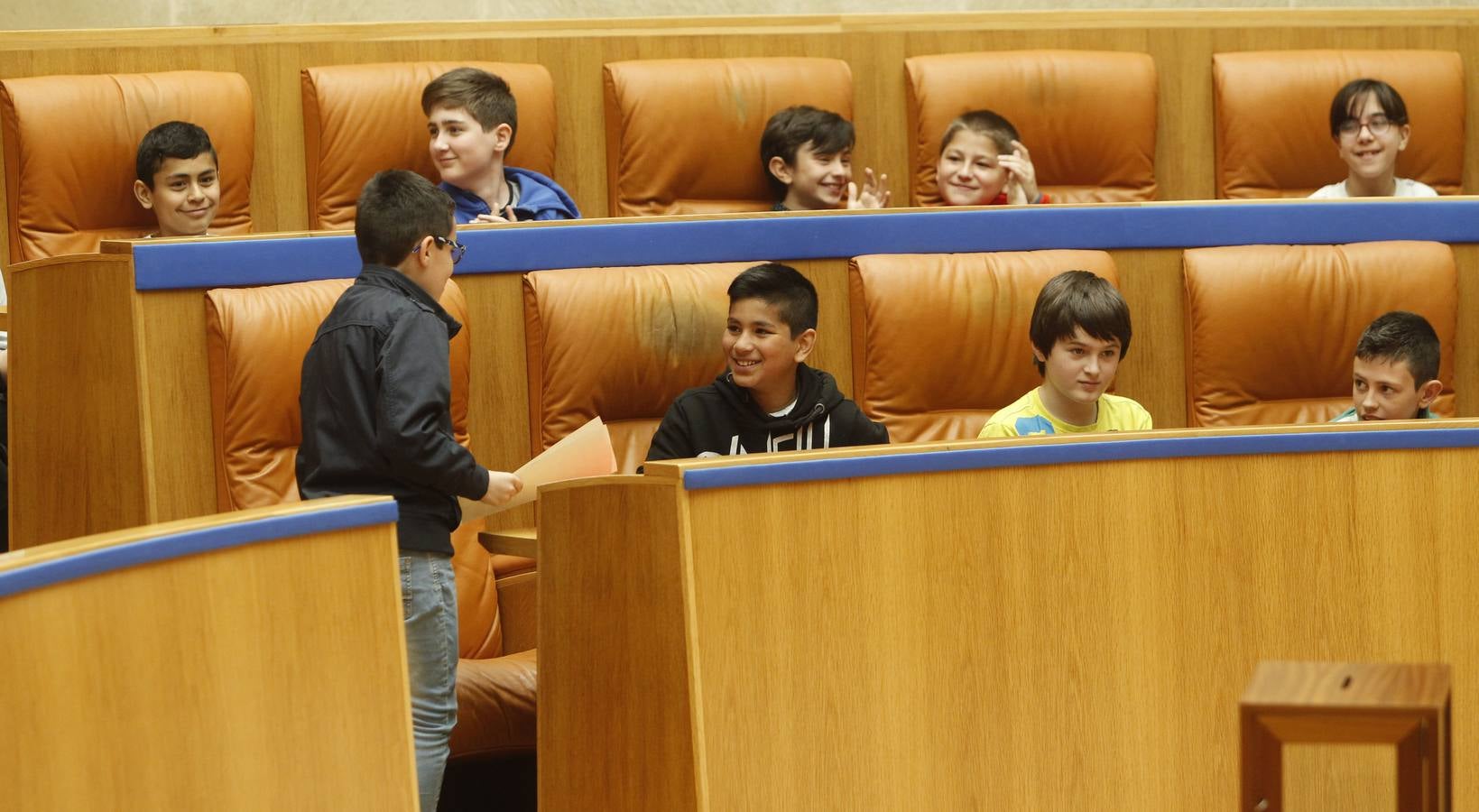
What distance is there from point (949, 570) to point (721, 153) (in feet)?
3.95

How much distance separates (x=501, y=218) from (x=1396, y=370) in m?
1.20

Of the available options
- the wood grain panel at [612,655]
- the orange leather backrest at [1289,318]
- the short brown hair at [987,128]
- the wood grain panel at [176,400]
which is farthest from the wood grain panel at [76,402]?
the orange leather backrest at [1289,318]

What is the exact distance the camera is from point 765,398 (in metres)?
2.19

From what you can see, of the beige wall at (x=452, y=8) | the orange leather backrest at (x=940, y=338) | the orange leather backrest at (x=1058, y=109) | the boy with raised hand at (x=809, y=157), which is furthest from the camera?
the beige wall at (x=452, y=8)

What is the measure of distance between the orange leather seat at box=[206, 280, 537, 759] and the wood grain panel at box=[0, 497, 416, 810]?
0.52 m

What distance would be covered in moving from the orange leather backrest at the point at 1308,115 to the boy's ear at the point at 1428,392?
83 centimetres

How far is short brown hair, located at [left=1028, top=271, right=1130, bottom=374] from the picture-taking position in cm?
219

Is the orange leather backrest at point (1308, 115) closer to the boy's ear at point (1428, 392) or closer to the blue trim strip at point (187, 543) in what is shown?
the boy's ear at point (1428, 392)

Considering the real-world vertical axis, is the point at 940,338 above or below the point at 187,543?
above

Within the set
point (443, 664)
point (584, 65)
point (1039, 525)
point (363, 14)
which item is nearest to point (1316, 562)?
point (1039, 525)

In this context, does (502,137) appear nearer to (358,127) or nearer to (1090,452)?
(358,127)

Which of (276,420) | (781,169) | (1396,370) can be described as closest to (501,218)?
(781,169)

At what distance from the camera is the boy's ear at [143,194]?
2.58 metres

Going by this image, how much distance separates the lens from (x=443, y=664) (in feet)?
6.06
